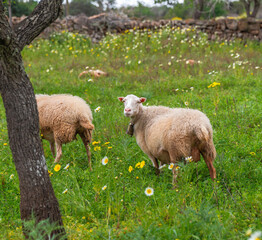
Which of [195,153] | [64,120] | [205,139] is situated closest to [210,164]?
[195,153]

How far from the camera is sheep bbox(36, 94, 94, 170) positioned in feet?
17.0

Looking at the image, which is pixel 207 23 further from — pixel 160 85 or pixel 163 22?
pixel 160 85

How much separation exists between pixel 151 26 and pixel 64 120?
11553 millimetres

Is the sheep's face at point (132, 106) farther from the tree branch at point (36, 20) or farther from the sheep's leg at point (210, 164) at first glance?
the tree branch at point (36, 20)

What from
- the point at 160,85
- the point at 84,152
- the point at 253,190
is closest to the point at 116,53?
the point at 160,85

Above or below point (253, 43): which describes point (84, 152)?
below

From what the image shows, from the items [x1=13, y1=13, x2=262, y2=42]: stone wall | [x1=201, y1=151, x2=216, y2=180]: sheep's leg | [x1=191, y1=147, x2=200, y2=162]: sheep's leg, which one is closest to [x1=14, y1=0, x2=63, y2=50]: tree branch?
[x1=191, y1=147, x2=200, y2=162]: sheep's leg

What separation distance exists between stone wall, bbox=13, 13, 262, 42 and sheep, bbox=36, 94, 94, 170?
393 inches

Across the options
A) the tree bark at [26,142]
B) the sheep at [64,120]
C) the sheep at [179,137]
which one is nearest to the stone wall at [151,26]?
the sheep at [64,120]

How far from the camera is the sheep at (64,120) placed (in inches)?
204

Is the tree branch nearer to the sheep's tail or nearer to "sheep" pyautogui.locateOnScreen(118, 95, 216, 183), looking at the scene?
"sheep" pyautogui.locateOnScreen(118, 95, 216, 183)

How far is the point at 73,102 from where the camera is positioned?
538cm

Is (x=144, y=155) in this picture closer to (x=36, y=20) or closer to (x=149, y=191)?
Result: (x=149, y=191)

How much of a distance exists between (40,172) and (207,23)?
13919mm
